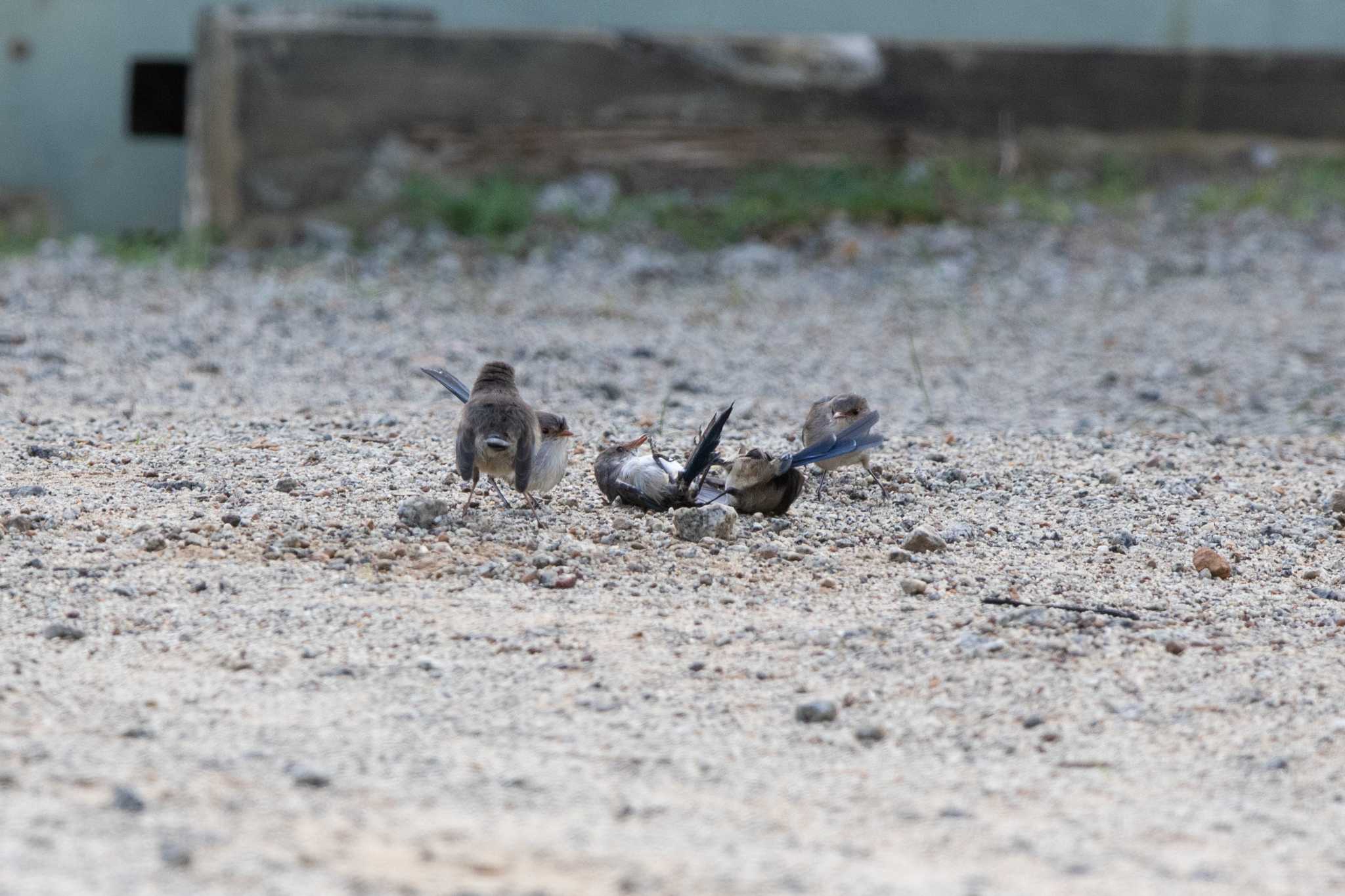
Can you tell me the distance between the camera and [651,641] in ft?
10.3

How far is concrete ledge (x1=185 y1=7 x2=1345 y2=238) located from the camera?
8.58m

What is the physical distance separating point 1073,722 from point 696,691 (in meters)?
0.65

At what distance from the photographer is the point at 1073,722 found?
112 inches

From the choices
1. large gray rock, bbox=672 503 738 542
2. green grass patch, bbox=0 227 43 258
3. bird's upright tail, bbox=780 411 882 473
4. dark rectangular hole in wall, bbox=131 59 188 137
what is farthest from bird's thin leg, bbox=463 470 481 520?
dark rectangular hole in wall, bbox=131 59 188 137

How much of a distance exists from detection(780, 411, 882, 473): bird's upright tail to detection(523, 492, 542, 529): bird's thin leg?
1.89ft

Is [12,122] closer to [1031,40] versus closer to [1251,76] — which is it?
[1031,40]

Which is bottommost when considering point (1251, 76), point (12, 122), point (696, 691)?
point (696, 691)

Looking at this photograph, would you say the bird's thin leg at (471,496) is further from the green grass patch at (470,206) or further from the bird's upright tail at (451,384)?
the green grass patch at (470,206)

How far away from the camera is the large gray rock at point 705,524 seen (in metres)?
3.72

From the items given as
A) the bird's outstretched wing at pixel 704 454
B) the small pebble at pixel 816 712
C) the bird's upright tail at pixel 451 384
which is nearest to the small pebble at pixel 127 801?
the small pebble at pixel 816 712

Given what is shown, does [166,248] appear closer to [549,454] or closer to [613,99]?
[613,99]

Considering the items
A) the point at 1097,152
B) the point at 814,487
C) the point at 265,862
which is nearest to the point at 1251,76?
the point at 1097,152

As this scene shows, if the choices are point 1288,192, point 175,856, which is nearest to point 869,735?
point 175,856

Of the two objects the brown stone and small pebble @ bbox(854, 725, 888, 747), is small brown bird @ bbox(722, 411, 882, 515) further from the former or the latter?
small pebble @ bbox(854, 725, 888, 747)
